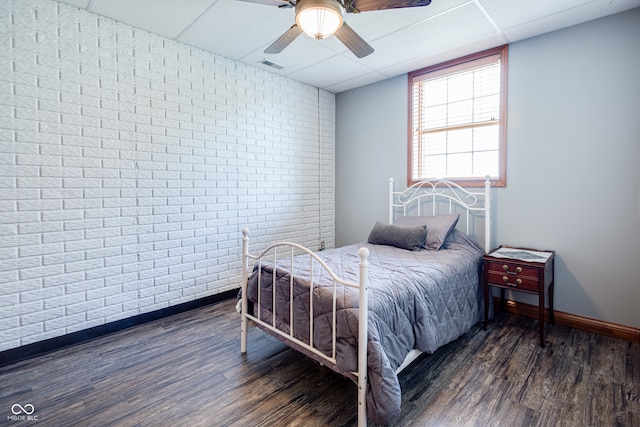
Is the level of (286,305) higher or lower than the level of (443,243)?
lower

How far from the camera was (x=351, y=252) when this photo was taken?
288 centimetres

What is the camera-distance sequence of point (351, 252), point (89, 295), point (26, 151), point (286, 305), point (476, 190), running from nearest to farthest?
point (286, 305) < point (26, 151) < point (89, 295) < point (351, 252) < point (476, 190)

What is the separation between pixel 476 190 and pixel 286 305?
2.31 meters

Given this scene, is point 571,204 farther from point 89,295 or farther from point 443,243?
point 89,295

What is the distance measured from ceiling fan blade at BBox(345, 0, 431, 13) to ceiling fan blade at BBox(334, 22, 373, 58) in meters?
0.11

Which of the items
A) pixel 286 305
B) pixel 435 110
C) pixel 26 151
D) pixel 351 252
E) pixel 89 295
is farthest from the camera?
pixel 435 110

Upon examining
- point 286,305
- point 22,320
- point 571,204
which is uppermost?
point 571,204

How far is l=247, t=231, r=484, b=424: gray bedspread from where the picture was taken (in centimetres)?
155

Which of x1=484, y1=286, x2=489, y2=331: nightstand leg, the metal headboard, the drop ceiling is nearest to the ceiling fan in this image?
the drop ceiling

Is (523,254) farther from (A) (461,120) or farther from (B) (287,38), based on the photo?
(B) (287,38)

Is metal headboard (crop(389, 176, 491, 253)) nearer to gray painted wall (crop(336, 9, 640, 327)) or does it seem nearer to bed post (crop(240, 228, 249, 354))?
gray painted wall (crop(336, 9, 640, 327))

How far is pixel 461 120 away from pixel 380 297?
95.3 inches

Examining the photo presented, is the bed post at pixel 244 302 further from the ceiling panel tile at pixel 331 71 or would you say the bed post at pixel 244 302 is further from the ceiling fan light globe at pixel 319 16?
the ceiling panel tile at pixel 331 71

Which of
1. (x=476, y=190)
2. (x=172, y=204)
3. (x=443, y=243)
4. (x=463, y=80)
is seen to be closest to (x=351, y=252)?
(x=443, y=243)
